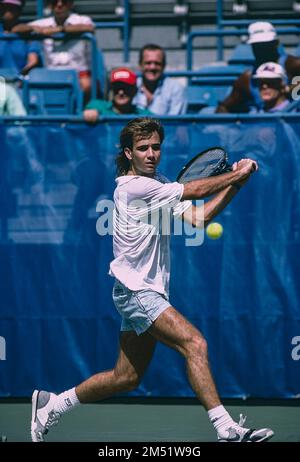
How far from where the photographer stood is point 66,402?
599 centimetres

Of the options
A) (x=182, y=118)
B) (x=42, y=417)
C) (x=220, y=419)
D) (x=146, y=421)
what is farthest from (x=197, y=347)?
(x=182, y=118)

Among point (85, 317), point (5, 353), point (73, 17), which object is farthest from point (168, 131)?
point (73, 17)

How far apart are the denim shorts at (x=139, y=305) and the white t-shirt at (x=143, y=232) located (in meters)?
0.04

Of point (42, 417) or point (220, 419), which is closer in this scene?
point (220, 419)

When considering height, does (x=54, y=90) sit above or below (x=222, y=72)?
below

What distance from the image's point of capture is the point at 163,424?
6.71 m

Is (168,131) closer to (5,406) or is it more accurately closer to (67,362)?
(67,362)

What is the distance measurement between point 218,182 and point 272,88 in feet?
9.34

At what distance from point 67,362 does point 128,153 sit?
2.22 meters

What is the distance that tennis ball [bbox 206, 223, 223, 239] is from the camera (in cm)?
743

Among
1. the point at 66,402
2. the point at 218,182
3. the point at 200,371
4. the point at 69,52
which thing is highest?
the point at 69,52

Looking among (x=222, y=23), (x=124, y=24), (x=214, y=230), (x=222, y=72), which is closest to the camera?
(x=214, y=230)

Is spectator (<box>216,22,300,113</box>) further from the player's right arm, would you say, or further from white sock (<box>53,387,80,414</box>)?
white sock (<box>53,387,80,414</box>)

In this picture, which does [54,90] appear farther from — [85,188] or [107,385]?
[107,385]
